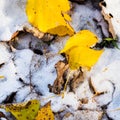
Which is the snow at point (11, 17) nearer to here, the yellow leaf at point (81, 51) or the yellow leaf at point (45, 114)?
the yellow leaf at point (81, 51)

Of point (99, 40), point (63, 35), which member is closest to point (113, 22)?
point (99, 40)

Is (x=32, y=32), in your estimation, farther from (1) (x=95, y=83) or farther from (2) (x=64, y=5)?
(1) (x=95, y=83)

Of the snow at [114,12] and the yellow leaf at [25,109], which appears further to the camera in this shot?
the snow at [114,12]

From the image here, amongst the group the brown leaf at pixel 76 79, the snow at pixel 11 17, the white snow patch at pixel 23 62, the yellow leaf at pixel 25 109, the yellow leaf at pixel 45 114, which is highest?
the snow at pixel 11 17

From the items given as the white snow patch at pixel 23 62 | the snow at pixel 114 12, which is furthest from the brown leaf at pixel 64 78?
the snow at pixel 114 12

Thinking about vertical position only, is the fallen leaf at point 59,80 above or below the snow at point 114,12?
below

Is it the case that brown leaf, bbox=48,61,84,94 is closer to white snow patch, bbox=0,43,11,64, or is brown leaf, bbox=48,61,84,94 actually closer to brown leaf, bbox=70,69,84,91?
brown leaf, bbox=70,69,84,91

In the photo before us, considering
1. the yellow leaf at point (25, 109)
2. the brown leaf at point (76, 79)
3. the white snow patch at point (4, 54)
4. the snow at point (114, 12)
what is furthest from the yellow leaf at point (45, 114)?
the snow at point (114, 12)
